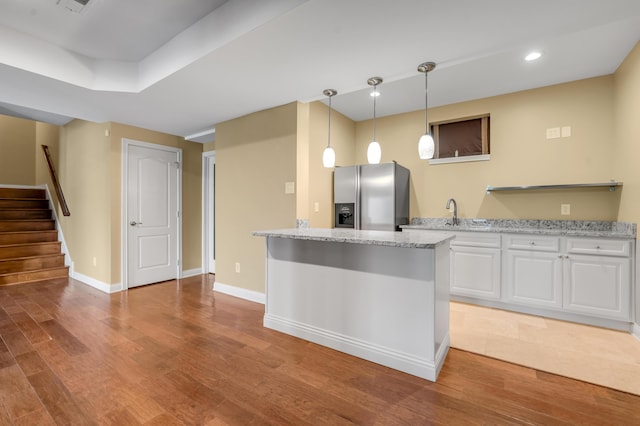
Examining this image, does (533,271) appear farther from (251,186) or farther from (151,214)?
(151,214)

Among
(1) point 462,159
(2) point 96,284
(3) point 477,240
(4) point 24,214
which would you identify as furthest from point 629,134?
(4) point 24,214

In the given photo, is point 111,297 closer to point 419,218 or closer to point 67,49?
point 67,49

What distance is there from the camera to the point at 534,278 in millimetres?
3010

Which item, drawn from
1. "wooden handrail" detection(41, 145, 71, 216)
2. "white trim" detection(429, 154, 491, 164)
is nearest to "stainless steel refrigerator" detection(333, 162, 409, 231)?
"white trim" detection(429, 154, 491, 164)

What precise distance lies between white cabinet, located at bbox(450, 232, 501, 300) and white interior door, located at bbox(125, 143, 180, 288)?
4183 mm

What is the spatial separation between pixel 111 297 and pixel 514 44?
5.01 meters

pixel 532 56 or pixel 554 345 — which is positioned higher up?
pixel 532 56

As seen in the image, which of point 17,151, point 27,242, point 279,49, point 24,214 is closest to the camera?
point 279,49

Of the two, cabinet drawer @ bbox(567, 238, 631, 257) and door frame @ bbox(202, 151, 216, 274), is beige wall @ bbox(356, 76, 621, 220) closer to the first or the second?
cabinet drawer @ bbox(567, 238, 631, 257)

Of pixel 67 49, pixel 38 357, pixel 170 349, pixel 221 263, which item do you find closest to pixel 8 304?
pixel 38 357

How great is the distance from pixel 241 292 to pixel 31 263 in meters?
3.66

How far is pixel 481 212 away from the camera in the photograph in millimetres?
3695

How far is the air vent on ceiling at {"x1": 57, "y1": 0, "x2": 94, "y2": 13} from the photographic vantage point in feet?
6.63

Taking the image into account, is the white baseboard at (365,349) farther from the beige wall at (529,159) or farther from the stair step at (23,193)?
the stair step at (23,193)
